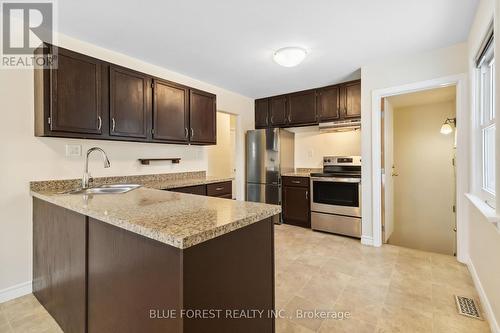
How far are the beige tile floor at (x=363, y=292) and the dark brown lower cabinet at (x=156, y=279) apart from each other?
1.93 ft

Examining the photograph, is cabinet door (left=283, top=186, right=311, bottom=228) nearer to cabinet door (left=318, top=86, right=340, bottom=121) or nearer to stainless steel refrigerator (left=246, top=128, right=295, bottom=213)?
stainless steel refrigerator (left=246, top=128, right=295, bottom=213)

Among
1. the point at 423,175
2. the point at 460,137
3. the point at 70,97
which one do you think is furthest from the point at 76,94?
the point at 423,175

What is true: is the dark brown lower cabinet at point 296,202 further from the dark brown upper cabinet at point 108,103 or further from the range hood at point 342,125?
the dark brown upper cabinet at point 108,103

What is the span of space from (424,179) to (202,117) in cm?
409

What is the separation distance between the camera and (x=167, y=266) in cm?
84

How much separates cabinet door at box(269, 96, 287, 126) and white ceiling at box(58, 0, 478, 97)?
1.21 metres

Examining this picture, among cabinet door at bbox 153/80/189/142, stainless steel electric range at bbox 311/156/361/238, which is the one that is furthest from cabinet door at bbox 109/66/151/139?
stainless steel electric range at bbox 311/156/361/238

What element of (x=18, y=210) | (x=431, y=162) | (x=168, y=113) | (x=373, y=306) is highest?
(x=168, y=113)

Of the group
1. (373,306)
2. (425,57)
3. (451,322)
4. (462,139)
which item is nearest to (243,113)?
(425,57)

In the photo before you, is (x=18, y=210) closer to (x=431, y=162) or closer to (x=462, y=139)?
(x=462, y=139)

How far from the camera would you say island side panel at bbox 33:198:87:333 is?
4.39 ft

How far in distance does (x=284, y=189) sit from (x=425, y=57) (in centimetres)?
258

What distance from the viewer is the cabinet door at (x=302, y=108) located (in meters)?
3.91

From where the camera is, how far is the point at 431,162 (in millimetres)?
4219
